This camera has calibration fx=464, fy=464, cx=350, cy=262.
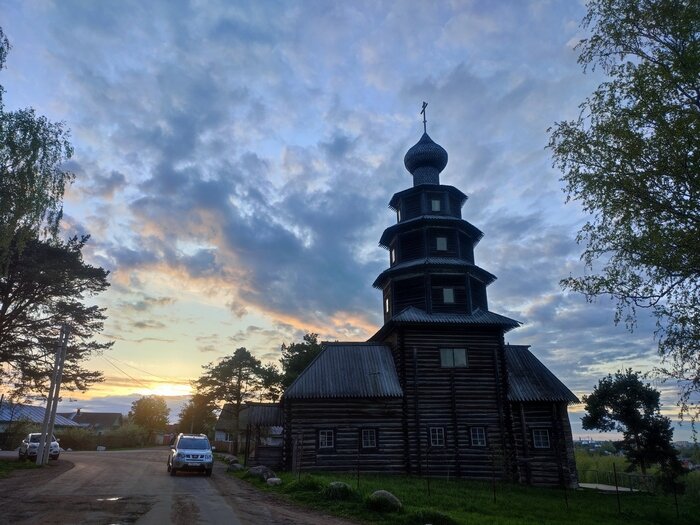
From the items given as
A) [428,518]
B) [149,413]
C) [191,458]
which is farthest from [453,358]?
[149,413]

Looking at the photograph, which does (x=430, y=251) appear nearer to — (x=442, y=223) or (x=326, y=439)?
(x=442, y=223)

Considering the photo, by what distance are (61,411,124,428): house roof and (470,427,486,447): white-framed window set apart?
345 feet

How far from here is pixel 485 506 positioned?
16.7m

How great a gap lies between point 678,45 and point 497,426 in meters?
21.9

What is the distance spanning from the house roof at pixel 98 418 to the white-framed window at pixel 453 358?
105 m

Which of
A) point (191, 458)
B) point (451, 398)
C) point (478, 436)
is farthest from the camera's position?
point (451, 398)

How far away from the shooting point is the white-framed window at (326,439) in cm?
2662

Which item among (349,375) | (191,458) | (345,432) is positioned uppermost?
(349,375)

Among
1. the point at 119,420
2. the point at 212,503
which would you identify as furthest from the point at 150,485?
the point at 119,420

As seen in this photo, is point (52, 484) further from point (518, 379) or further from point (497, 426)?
point (518, 379)

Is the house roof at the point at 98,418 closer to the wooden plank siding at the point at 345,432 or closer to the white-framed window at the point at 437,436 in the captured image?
the wooden plank siding at the point at 345,432

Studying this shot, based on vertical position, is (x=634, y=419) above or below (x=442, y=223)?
below

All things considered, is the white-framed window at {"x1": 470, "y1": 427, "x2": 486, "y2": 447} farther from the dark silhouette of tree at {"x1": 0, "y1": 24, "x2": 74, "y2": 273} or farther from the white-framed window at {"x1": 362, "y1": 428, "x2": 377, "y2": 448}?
the dark silhouette of tree at {"x1": 0, "y1": 24, "x2": 74, "y2": 273}

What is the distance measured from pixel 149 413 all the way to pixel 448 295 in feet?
264
